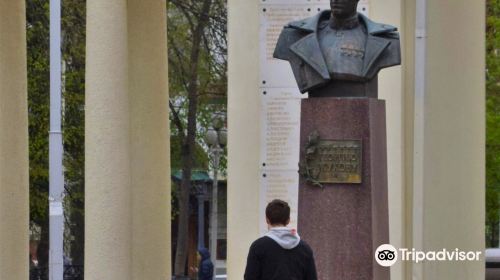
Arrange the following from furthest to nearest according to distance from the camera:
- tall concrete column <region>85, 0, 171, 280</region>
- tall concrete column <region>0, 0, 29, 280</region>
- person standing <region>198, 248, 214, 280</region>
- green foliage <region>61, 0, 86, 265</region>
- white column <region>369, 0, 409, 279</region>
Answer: person standing <region>198, 248, 214, 280</region>
green foliage <region>61, 0, 86, 265</region>
tall concrete column <region>0, 0, 29, 280</region>
white column <region>369, 0, 409, 279</region>
tall concrete column <region>85, 0, 171, 280</region>

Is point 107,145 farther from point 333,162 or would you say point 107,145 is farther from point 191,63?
point 191,63

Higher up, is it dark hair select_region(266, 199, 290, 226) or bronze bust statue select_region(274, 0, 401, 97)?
bronze bust statue select_region(274, 0, 401, 97)

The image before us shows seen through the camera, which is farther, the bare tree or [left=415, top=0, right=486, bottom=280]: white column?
the bare tree

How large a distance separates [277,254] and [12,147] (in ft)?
42.8

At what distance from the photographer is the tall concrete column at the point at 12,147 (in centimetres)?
2783

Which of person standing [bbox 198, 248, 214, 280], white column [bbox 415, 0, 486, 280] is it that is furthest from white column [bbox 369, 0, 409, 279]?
person standing [bbox 198, 248, 214, 280]

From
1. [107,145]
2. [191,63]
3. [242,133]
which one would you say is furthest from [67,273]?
[107,145]

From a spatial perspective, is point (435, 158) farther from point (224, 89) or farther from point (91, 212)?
point (224, 89)

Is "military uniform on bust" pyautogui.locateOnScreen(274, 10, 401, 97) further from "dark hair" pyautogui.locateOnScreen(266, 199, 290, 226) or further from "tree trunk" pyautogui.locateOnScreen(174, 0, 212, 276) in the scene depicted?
"tree trunk" pyautogui.locateOnScreen(174, 0, 212, 276)

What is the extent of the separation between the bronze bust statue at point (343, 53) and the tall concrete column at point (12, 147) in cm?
1002

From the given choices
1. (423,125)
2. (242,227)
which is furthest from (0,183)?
(423,125)

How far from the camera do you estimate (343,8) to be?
18.7 meters

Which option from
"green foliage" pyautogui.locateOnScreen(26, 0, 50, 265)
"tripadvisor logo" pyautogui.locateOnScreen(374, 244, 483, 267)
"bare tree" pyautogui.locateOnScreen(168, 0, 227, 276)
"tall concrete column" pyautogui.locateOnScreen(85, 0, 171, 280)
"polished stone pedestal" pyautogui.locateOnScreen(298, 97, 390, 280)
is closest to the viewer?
"polished stone pedestal" pyautogui.locateOnScreen(298, 97, 390, 280)

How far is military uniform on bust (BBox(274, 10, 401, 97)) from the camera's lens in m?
18.6
